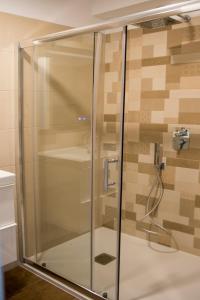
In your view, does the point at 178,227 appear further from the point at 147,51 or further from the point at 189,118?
the point at 147,51

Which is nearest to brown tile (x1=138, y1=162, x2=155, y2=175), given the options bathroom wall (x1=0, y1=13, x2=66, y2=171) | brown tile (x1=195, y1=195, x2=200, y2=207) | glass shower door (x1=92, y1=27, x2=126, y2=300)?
brown tile (x1=195, y1=195, x2=200, y2=207)

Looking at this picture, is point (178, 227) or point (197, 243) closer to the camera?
point (197, 243)

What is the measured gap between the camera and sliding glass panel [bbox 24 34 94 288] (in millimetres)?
2377

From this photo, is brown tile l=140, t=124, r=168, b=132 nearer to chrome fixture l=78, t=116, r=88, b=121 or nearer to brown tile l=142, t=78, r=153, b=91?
brown tile l=142, t=78, r=153, b=91

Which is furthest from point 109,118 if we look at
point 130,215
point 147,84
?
point 130,215

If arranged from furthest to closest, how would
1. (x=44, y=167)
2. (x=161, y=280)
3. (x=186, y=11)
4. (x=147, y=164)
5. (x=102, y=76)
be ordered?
(x=147, y=164) → (x=44, y=167) → (x=161, y=280) → (x=102, y=76) → (x=186, y=11)

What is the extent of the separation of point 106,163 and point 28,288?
3.86 feet

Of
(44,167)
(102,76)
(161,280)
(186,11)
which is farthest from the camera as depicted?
(44,167)

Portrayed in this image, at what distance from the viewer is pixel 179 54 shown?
2.75 meters

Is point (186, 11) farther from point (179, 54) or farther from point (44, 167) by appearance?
point (44, 167)

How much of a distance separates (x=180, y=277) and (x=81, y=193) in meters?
1.10

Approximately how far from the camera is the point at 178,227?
2.97 metres

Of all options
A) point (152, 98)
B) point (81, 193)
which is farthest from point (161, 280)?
point (152, 98)

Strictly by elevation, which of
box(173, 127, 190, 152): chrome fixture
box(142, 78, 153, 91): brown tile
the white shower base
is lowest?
the white shower base
